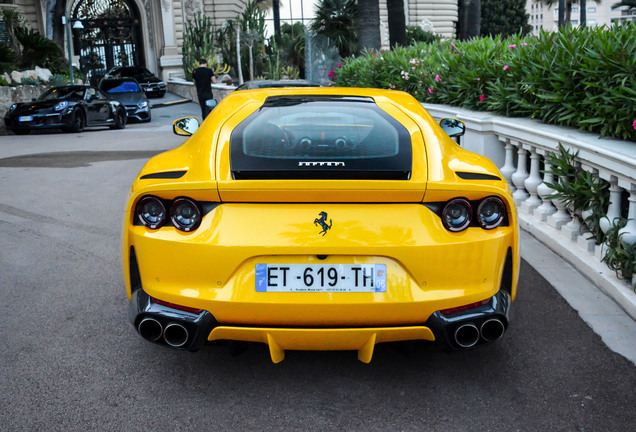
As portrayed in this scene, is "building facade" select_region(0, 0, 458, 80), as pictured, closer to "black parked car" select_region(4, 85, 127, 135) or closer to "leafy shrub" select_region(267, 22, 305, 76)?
"leafy shrub" select_region(267, 22, 305, 76)

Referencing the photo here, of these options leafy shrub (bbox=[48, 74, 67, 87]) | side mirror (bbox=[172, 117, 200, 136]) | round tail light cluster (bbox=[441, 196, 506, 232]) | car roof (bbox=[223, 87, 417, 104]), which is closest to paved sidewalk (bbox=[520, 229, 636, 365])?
round tail light cluster (bbox=[441, 196, 506, 232])

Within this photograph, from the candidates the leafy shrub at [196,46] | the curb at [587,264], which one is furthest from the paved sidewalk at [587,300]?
the leafy shrub at [196,46]

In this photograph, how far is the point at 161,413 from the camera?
→ 334 centimetres

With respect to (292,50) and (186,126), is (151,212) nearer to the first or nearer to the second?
(186,126)

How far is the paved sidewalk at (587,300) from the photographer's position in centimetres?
416

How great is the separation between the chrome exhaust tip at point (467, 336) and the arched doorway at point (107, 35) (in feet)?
142

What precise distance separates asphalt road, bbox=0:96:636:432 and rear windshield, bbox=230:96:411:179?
94cm

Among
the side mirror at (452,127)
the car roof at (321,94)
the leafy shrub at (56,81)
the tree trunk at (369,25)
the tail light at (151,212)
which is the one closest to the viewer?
the tail light at (151,212)

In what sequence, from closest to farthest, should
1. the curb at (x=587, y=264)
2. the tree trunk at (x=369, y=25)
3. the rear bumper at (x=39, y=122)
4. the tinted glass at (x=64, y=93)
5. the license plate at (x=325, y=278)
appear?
the license plate at (x=325, y=278), the curb at (x=587, y=264), the rear bumper at (x=39, y=122), the tinted glass at (x=64, y=93), the tree trunk at (x=369, y=25)

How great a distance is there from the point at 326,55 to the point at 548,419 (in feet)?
108

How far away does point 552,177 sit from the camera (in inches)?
254

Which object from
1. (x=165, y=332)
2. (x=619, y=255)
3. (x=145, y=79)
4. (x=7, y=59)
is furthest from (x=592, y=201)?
(x=145, y=79)

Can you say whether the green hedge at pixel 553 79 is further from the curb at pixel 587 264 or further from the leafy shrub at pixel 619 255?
the curb at pixel 587 264

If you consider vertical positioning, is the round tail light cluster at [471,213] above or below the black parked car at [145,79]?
above
